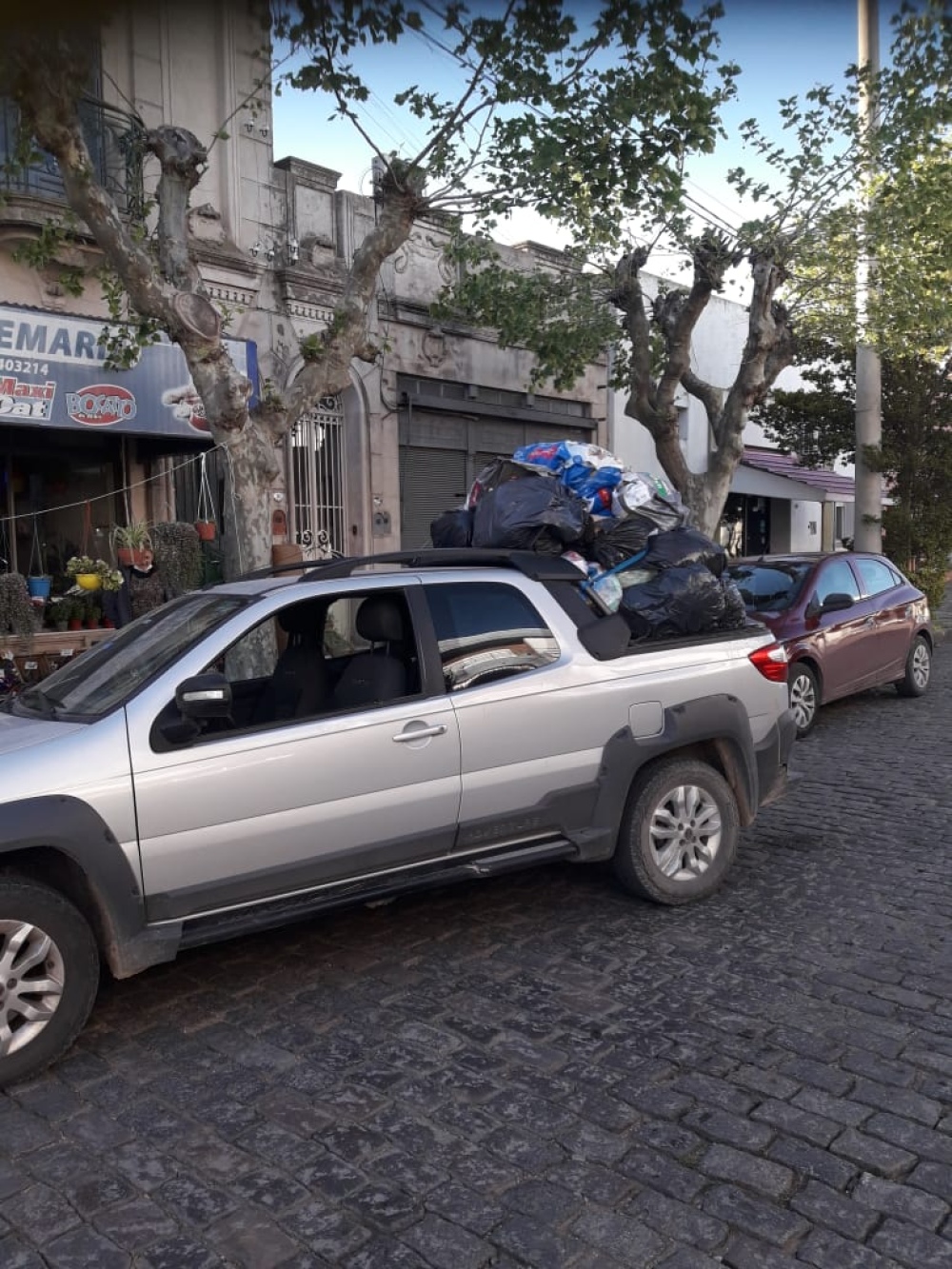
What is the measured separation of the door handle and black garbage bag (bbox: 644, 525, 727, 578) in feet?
5.47

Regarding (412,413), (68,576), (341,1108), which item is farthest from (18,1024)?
(412,413)

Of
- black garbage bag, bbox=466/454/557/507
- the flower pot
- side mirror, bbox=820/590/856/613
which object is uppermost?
black garbage bag, bbox=466/454/557/507

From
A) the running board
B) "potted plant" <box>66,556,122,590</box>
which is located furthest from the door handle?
"potted plant" <box>66,556,122,590</box>

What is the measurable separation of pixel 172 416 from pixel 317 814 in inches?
303

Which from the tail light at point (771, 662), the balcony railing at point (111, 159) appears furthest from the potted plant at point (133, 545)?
the tail light at point (771, 662)

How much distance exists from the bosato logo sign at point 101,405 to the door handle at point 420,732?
23.4ft

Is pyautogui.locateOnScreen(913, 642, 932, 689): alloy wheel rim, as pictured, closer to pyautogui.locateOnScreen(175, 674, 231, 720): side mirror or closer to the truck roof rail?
the truck roof rail

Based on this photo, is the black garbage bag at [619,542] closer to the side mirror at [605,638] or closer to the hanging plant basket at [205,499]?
the side mirror at [605,638]

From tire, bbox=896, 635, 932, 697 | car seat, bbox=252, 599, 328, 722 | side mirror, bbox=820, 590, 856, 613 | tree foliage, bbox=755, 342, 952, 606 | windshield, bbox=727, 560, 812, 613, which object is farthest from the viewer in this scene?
tree foliage, bbox=755, 342, 952, 606

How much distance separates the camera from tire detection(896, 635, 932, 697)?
442 inches

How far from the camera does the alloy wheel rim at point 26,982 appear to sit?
355cm

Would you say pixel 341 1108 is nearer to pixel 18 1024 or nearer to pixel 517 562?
pixel 18 1024

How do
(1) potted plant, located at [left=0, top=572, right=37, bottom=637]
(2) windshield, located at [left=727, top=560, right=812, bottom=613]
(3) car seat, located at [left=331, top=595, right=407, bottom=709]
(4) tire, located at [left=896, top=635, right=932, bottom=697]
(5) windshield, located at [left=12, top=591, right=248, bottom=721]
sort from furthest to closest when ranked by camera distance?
(4) tire, located at [left=896, top=635, right=932, bottom=697] → (2) windshield, located at [left=727, top=560, right=812, bottom=613] → (1) potted plant, located at [left=0, top=572, right=37, bottom=637] → (3) car seat, located at [left=331, top=595, right=407, bottom=709] → (5) windshield, located at [left=12, top=591, right=248, bottom=721]

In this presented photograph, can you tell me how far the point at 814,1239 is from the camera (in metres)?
2.75
